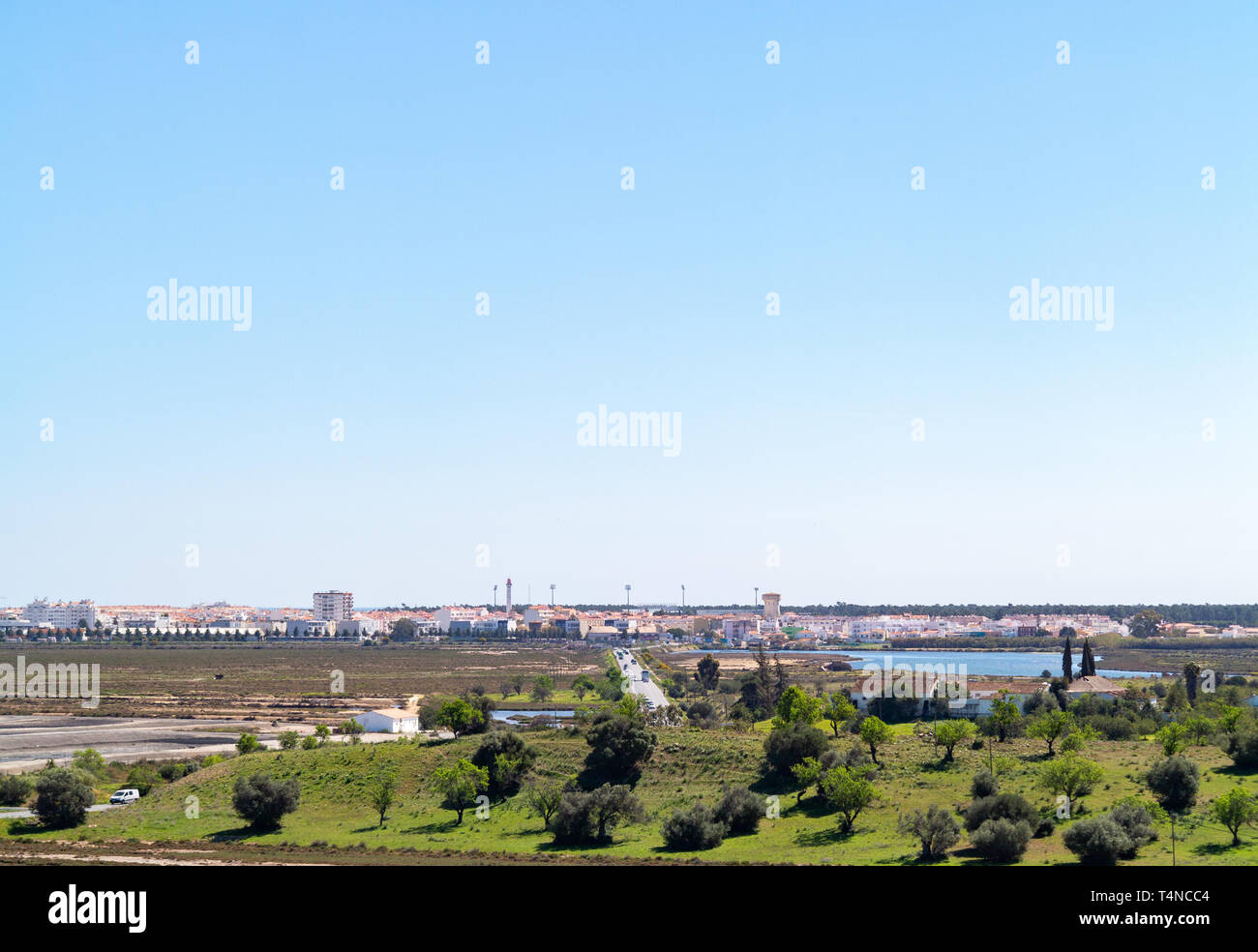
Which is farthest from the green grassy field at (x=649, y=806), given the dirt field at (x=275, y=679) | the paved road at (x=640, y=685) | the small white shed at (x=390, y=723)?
the dirt field at (x=275, y=679)

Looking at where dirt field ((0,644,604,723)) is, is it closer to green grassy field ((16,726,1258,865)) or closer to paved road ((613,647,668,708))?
paved road ((613,647,668,708))

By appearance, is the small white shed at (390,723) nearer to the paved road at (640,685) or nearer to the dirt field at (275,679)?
the dirt field at (275,679)

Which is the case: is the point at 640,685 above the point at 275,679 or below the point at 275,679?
above

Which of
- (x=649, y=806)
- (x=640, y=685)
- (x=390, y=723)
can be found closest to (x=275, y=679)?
(x=640, y=685)

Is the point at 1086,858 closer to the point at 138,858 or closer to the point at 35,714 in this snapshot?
the point at 138,858

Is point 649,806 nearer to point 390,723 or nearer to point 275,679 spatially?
point 390,723
